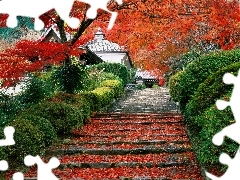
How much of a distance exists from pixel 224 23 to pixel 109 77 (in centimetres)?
1253

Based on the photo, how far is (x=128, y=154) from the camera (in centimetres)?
962

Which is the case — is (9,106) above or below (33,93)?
below

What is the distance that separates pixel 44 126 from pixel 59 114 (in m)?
1.35

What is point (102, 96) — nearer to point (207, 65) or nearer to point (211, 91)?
point (207, 65)

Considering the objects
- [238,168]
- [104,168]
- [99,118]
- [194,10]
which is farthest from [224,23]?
[238,168]

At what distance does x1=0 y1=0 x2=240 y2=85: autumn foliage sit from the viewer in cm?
1194

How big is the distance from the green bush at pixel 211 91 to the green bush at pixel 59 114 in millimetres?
3281

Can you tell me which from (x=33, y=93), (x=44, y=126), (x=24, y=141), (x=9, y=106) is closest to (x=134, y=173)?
(x=24, y=141)

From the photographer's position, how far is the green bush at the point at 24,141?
8359 millimetres

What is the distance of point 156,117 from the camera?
1523 cm

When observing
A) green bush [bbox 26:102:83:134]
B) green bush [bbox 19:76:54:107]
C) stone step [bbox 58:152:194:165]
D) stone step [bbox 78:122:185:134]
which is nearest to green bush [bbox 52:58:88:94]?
green bush [bbox 19:76:54:107]

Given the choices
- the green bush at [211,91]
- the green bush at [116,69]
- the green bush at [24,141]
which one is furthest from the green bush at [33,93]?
the green bush at [116,69]

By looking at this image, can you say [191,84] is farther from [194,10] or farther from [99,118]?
[194,10]

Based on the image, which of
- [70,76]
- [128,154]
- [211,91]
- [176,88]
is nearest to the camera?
[211,91]
